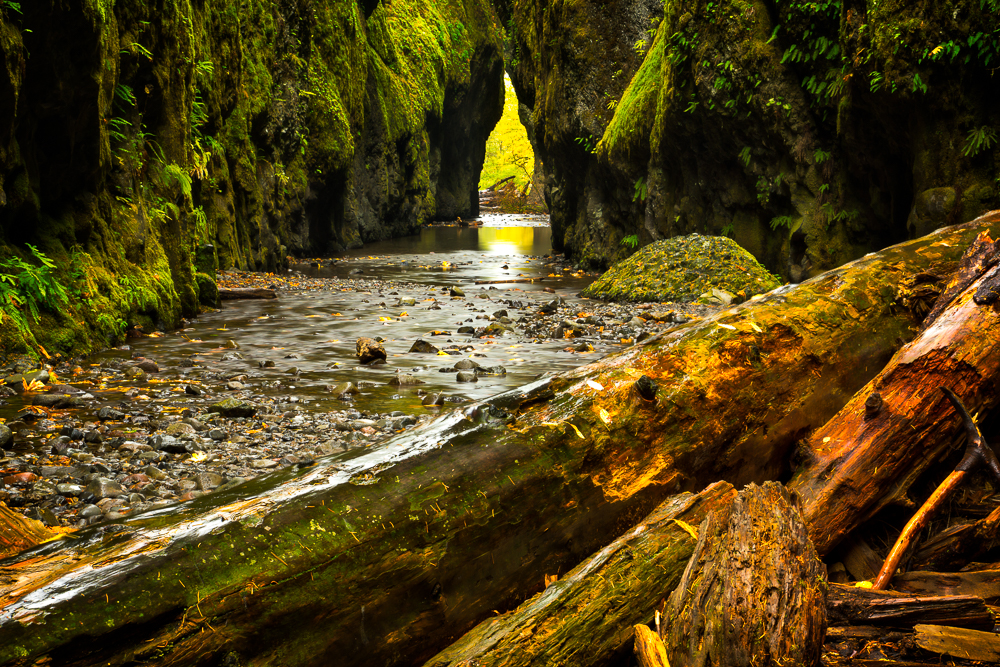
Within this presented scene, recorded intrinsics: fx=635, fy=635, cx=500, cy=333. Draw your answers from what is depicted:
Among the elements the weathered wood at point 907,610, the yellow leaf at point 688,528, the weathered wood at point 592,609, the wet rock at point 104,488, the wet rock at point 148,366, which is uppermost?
the yellow leaf at point 688,528

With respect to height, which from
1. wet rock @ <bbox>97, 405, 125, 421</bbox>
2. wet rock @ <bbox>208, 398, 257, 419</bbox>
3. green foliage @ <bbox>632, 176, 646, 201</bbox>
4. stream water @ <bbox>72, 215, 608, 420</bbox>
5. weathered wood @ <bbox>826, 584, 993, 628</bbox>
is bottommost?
stream water @ <bbox>72, 215, 608, 420</bbox>

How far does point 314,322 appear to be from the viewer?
314 inches

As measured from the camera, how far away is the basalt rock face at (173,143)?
204 inches

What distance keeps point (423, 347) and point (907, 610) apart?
16.2ft

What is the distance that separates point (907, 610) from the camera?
6.04 feet

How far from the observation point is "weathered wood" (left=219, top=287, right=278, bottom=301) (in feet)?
31.5

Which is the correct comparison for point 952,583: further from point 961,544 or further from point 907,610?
point 907,610

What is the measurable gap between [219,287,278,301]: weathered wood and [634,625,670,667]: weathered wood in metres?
9.01

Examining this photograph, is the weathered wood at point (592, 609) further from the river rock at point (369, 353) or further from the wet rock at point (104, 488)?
the river rock at point (369, 353)

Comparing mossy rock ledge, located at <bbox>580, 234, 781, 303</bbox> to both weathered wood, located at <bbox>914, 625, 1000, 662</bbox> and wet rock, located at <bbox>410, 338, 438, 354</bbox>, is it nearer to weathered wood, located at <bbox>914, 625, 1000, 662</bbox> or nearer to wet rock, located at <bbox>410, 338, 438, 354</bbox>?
wet rock, located at <bbox>410, 338, 438, 354</bbox>

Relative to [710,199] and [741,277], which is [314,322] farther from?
[710,199]

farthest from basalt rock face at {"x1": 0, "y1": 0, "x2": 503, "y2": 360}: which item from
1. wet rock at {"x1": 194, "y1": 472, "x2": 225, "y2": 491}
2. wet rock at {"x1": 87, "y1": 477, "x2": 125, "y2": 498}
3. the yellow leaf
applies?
the yellow leaf

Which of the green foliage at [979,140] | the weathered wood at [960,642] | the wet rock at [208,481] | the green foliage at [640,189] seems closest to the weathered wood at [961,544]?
the weathered wood at [960,642]

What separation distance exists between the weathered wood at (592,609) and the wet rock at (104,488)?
200 cm
